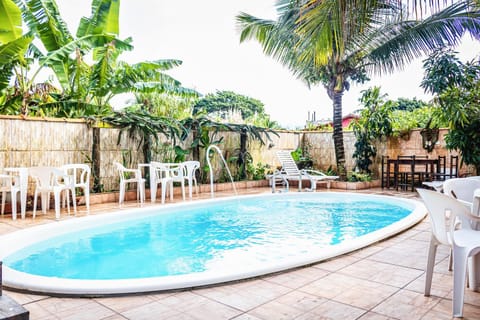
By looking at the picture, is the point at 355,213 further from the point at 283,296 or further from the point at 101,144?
the point at 101,144

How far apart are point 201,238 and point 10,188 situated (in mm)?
3181

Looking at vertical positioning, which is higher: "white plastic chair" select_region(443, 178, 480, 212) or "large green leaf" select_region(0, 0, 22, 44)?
"large green leaf" select_region(0, 0, 22, 44)

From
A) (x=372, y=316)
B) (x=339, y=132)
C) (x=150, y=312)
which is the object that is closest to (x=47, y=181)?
(x=150, y=312)

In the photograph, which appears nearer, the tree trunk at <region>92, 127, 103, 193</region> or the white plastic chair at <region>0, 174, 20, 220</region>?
the white plastic chair at <region>0, 174, 20, 220</region>

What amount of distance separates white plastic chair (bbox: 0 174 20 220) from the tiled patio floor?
3.30m

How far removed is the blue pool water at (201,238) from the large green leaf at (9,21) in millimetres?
3836

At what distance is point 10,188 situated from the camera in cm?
578

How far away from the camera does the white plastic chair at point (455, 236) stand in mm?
2205

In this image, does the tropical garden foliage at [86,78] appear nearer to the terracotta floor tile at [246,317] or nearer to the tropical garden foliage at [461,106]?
the tropical garden foliage at [461,106]

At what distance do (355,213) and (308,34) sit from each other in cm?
376

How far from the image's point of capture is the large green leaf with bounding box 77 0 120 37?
8.44 meters

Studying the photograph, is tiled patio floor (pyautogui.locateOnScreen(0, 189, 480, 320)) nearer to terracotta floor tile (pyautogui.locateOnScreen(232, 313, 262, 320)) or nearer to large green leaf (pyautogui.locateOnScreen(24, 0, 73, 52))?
terracotta floor tile (pyautogui.locateOnScreen(232, 313, 262, 320))

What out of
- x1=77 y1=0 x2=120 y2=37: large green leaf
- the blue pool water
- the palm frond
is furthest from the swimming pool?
x1=77 y1=0 x2=120 y2=37: large green leaf

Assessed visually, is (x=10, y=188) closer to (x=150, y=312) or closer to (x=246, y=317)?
(x=150, y=312)
